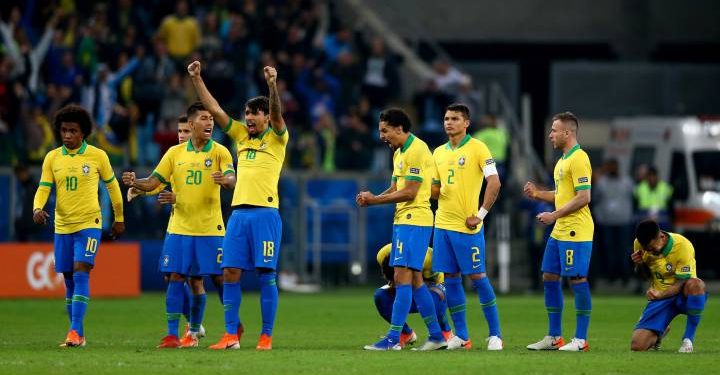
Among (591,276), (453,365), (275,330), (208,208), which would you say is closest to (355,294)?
(591,276)

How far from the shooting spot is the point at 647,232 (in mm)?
16609

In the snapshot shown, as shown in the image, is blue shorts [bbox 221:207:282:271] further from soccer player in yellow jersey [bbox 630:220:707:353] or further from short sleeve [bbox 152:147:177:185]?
soccer player in yellow jersey [bbox 630:220:707:353]

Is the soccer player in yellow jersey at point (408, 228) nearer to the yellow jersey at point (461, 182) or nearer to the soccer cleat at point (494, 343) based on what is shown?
the yellow jersey at point (461, 182)

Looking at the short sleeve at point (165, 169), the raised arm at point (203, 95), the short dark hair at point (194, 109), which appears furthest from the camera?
the short sleeve at point (165, 169)

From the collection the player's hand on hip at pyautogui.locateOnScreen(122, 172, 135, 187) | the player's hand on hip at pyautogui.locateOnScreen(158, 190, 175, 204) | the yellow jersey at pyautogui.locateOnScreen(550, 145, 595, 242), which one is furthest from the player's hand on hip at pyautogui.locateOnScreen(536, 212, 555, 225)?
the player's hand on hip at pyautogui.locateOnScreen(122, 172, 135, 187)

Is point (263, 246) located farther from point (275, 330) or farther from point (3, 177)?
point (3, 177)

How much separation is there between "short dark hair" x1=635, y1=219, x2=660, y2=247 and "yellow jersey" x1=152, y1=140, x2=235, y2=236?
4.26 m

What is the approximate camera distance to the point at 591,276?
3072 cm

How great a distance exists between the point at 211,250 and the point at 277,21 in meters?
16.7

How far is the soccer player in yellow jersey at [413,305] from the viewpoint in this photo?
1764 centimetres

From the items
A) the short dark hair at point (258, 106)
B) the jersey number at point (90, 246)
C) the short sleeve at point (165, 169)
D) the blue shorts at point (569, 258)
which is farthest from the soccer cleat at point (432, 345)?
the jersey number at point (90, 246)

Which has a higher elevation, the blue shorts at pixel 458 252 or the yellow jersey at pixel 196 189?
the yellow jersey at pixel 196 189

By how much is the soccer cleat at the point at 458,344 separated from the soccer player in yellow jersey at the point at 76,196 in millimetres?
3569

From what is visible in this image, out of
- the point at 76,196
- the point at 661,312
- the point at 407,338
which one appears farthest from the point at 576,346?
the point at 76,196
